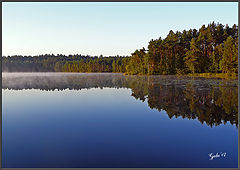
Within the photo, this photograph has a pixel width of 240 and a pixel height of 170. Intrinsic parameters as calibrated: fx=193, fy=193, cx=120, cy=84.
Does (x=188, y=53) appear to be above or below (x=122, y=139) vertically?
above

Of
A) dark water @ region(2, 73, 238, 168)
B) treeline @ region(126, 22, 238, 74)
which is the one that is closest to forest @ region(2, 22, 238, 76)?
treeline @ region(126, 22, 238, 74)

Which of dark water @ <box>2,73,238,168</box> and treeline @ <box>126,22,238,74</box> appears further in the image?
treeline @ <box>126,22,238,74</box>

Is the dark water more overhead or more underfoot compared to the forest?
more underfoot

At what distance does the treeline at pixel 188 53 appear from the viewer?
247ft

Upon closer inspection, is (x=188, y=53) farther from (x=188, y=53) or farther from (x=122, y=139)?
(x=122, y=139)

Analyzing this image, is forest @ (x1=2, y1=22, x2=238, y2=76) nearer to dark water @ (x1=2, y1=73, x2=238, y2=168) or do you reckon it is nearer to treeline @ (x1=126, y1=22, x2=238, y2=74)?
treeline @ (x1=126, y1=22, x2=238, y2=74)

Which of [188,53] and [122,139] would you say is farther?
[188,53]

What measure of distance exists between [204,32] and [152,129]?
274 ft

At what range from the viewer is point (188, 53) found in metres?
77.9

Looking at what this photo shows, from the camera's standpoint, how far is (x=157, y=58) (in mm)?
94750

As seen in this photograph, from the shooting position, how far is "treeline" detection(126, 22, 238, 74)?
75188 millimetres

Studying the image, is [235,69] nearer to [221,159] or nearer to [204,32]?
[204,32]

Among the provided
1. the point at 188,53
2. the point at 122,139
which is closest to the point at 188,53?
the point at 188,53

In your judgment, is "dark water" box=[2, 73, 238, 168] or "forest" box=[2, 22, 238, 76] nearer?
"dark water" box=[2, 73, 238, 168]
